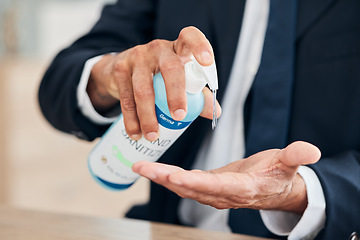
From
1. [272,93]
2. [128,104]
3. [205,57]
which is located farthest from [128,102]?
[272,93]

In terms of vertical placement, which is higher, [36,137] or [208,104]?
[208,104]

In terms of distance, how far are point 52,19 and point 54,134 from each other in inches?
22.3

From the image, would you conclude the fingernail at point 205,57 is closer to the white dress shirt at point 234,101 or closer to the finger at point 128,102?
the finger at point 128,102

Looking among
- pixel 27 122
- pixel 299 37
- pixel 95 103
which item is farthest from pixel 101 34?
pixel 27 122

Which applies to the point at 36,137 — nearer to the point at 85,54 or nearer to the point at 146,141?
the point at 85,54

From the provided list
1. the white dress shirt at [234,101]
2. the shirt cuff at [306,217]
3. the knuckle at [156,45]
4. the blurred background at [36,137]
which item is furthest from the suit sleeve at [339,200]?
the blurred background at [36,137]

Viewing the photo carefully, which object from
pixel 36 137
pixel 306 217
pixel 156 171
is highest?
pixel 156 171

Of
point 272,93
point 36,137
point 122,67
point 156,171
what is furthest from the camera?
point 36,137

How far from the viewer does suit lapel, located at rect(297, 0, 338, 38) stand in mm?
528

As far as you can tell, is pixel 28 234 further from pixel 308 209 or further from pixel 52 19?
pixel 52 19

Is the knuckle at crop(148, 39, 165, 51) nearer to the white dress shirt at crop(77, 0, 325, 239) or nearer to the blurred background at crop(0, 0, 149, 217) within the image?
the white dress shirt at crop(77, 0, 325, 239)

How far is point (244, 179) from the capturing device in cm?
33

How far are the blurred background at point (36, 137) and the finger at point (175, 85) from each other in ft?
3.39

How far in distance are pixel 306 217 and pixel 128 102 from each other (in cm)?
23
